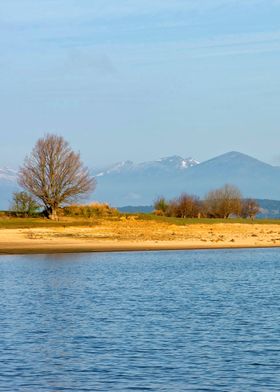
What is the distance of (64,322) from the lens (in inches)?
1019

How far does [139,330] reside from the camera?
2395 cm

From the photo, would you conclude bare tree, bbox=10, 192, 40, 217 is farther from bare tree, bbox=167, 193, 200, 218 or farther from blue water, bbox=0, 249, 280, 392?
blue water, bbox=0, 249, 280, 392

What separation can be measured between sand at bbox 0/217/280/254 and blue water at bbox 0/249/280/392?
37.8ft

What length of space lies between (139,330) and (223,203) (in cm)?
7322

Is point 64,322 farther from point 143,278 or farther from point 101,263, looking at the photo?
point 101,263

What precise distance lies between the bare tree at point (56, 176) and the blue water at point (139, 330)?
31448mm

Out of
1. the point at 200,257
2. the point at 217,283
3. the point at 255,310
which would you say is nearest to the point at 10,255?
the point at 200,257

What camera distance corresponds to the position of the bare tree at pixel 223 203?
313ft

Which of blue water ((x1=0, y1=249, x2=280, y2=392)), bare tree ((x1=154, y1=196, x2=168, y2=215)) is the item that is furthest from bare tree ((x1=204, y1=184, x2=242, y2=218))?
blue water ((x1=0, y1=249, x2=280, y2=392))

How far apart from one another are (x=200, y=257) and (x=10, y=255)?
11.4 meters

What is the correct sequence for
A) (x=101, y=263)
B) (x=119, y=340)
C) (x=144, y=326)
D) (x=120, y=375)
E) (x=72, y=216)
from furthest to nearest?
1. (x=72, y=216)
2. (x=101, y=263)
3. (x=144, y=326)
4. (x=119, y=340)
5. (x=120, y=375)

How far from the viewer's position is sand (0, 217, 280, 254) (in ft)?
183

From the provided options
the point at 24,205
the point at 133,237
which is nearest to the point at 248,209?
the point at 24,205

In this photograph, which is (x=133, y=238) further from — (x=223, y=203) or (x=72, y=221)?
(x=223, y=203)
